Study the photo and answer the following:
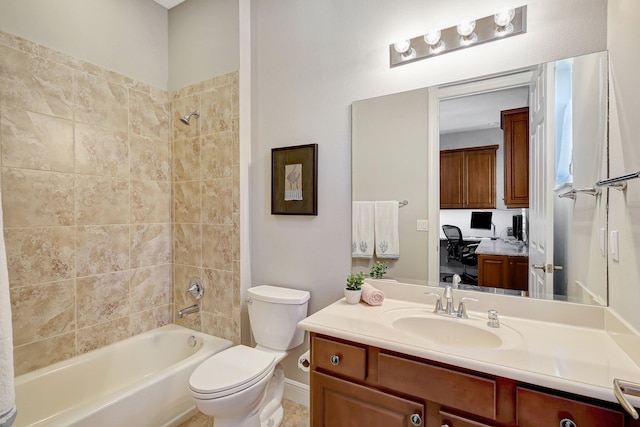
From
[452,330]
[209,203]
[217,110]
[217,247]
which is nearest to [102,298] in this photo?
[217,247]

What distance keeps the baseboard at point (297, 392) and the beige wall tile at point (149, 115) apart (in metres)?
2.15

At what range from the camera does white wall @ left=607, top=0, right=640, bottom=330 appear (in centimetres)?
98

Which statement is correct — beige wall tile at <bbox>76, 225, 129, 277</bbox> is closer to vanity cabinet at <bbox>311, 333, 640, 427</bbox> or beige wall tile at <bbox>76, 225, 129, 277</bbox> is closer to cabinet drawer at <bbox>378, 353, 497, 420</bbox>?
vanity cabinet at <bbox>311, 333, 640, 427</bbox>

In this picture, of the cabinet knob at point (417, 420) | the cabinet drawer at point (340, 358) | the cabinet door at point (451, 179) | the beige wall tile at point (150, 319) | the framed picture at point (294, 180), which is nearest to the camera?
the cabinet knob at point (417, 420)

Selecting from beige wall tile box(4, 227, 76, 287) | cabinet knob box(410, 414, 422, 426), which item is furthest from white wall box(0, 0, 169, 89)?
cabinet knob box(410, 414, 422, 426)

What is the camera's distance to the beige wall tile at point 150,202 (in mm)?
2336

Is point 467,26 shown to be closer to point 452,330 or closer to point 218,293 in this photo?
point 452,330

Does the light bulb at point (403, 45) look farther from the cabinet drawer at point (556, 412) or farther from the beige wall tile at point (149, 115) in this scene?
the beige wall tile at point (149, 115)

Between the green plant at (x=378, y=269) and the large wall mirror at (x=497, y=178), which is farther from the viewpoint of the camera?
the green plant at (x=378, y=269)

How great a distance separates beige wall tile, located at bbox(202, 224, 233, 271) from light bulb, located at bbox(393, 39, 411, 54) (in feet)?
5.16

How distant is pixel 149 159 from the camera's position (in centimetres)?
243

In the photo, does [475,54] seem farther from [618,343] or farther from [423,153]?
[618,343]

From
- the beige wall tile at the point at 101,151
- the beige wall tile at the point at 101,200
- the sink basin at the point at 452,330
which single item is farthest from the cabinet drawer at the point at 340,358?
the beige wall tile at the point at 101,151

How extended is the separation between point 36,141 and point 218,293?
1.47 m
